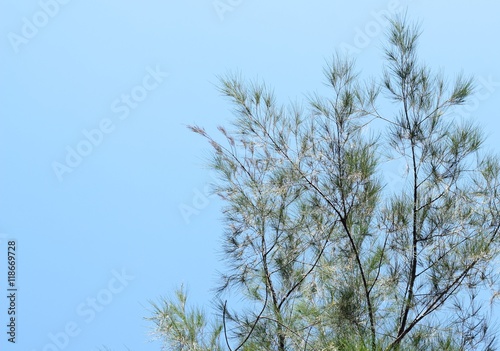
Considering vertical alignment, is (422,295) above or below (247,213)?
below

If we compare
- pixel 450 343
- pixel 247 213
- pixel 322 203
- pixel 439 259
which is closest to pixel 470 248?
pixel 439 259

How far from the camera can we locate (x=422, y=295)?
3.21 m

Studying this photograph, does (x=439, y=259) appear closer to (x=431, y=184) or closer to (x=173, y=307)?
(x=431, y=184)

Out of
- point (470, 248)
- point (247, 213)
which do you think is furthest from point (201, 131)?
point (470, 248)

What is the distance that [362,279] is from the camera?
3295mm

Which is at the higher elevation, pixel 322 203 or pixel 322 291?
pixel 322 203

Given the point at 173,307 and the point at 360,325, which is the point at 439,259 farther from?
the point at 173,307

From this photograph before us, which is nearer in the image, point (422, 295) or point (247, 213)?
point (422, 295)

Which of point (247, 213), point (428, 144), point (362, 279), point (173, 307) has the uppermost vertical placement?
point (428, 144)

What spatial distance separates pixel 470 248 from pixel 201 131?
46.3 inches

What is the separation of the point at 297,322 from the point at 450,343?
637 mm

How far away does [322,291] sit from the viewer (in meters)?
3.43

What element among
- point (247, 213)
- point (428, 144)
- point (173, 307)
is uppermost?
point (428, 144)

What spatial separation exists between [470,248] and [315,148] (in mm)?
735
